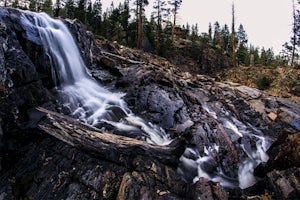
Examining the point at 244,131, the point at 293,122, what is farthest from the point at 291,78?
the point at 244,131

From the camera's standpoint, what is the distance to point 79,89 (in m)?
12.4

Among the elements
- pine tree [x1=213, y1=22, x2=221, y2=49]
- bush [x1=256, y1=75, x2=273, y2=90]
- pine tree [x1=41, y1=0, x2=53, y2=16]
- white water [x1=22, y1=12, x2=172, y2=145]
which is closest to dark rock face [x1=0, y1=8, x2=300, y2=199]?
white water [x1=22, y1=12, x2=172, y2=145]

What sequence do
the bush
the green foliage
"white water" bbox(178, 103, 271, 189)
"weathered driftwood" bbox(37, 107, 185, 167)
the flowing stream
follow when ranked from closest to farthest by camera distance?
1. "weathered driftwood" bbox(37, 107, 185, 167)
2. "white water" bbox(178, 103, 271, 189)
3. the flowing stream
4. the bush
5. the green foliage

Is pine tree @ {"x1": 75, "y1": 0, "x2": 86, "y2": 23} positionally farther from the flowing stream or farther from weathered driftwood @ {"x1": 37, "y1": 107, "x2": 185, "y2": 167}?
weathered driftwood @ {"x1": 37, "y1": 107, "x2": 185, "y2": 167}

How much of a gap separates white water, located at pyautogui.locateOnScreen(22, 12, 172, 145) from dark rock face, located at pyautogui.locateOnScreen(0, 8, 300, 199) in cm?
62

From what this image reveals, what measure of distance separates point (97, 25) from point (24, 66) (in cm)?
3256

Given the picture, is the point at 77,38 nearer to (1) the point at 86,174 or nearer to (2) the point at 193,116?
(2) the point at 193,116

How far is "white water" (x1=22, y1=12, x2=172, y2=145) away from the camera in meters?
10.5

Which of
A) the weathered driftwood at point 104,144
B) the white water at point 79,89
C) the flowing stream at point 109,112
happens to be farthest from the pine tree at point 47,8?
the weathered driftwood at point 104,144

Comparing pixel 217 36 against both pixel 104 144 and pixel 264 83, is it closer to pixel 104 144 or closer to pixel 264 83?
pixel 264 83

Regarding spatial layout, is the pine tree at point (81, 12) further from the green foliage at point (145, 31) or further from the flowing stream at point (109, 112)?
the flowing stream at point (109, 112)

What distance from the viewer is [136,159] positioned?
727 centimetres

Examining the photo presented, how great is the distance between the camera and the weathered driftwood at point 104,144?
24.2 feet

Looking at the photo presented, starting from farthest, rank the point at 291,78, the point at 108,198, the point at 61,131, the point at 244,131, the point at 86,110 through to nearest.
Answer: the point at 291,78 → the point at 244,131 → the point at 86,110 → the point at 61,131 → the point at 108,198
